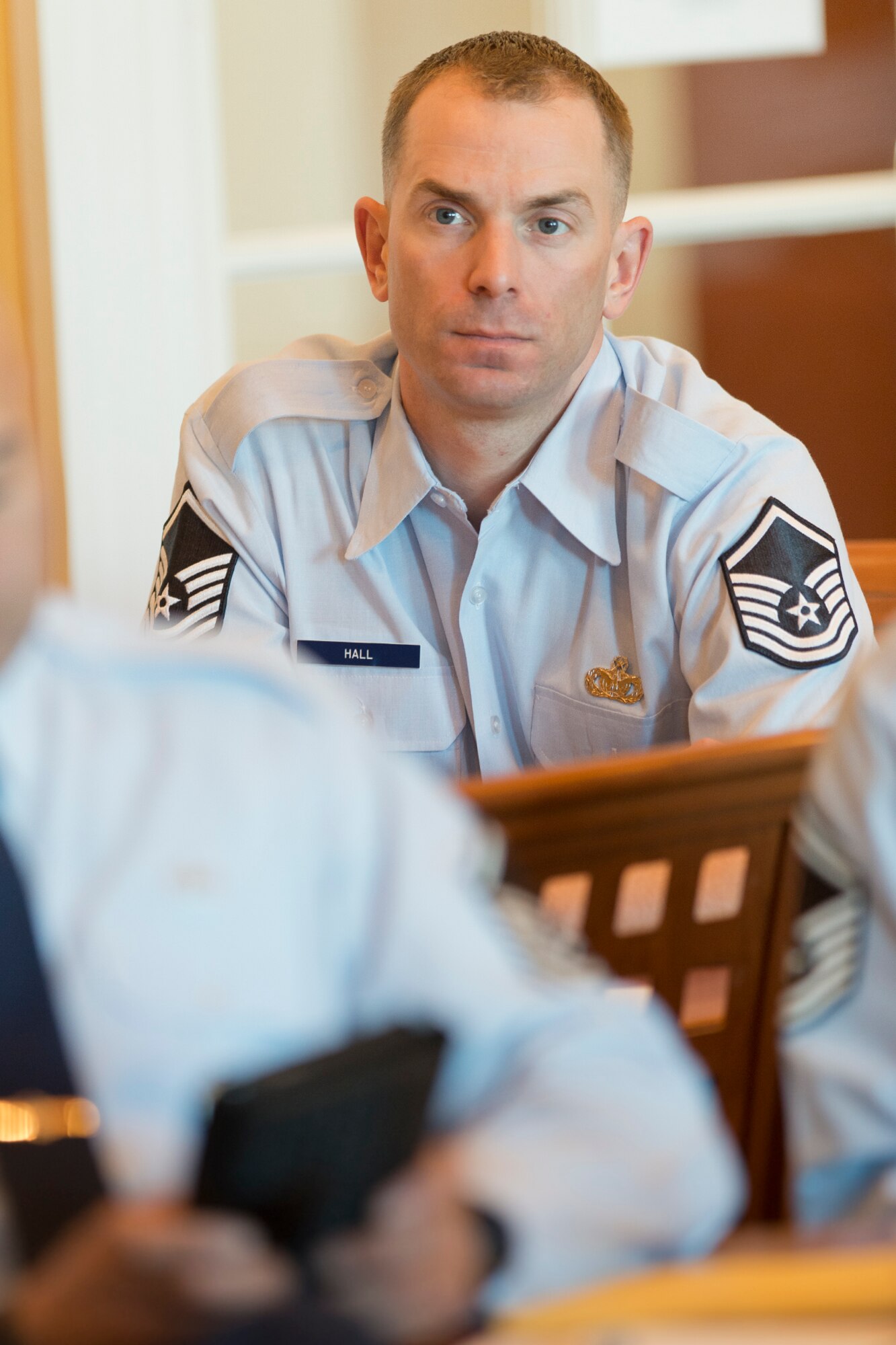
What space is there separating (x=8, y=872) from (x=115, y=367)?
2077 mm

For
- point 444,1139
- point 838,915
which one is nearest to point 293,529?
point 838,915

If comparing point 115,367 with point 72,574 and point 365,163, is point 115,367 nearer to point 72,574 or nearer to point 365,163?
point 72,574

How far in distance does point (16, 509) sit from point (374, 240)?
1329 mm

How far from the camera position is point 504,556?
173 centimetres

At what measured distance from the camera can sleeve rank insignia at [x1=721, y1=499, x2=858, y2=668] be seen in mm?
1523

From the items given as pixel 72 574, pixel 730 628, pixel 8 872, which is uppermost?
pixel 8 872

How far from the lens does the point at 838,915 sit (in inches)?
32.5

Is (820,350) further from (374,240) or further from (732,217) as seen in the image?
(374,240)

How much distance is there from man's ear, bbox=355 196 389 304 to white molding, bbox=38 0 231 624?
816mm

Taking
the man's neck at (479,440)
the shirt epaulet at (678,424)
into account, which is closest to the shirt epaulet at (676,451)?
the shirt epaulet at (678,424)

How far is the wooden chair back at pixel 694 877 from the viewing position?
933 mm

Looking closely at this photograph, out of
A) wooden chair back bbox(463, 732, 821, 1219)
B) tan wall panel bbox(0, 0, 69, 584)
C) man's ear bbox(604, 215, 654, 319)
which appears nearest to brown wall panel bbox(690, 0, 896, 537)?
man's ear bbox(604, 215, 654, 319)

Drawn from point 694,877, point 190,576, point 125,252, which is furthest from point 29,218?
point 694,877

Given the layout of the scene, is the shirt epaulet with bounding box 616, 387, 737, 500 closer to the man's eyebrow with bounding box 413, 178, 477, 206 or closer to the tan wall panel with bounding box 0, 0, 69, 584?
the man's eyebrow with bounding box 413, 178, 477, 206
